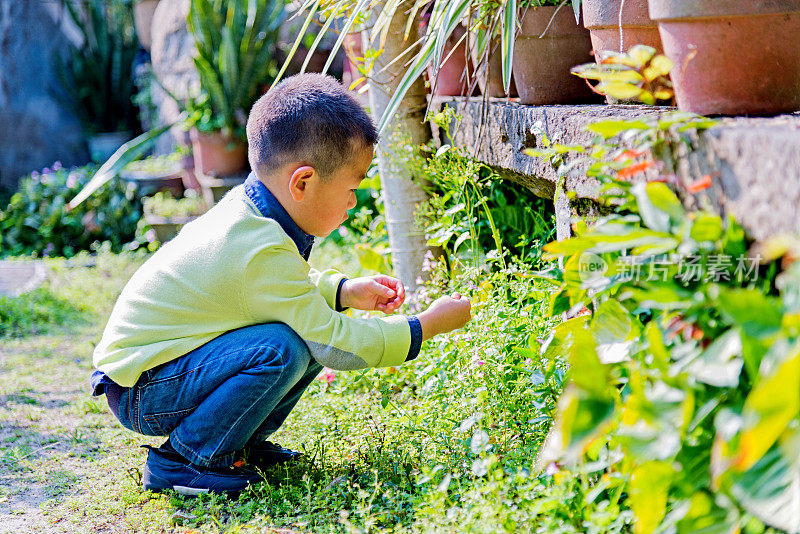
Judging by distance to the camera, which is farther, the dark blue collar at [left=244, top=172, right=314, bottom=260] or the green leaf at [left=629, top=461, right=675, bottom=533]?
the dark blue collar at [left=244, top=172, right=314, bottom=260]

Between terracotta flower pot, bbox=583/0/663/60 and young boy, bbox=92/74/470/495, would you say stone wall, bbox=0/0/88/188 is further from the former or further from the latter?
terracotta flower pot, bbox=583/0/663/60

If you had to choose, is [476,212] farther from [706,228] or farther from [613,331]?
[706,228]

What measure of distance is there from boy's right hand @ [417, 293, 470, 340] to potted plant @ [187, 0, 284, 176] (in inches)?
153

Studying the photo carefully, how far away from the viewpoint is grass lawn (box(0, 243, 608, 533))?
1.54 m

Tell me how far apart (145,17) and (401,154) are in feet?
18.6

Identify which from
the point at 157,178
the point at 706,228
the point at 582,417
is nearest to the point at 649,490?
the point at 582,417

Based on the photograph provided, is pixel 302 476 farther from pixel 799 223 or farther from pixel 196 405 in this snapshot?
pixel 799 223

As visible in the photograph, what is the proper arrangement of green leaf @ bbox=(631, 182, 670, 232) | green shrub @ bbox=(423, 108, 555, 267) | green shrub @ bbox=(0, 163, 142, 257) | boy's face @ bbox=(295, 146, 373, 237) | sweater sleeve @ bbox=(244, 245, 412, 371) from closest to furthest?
green leaf @ bbox=(631, 182, 670, 232) → sweater sleeve @ bbox=(244, 245, 412, 371) → boy's face @ bbox=(295, 146, 373, 237) → green shrub @ bbox=(423, 108, 555, 267) → green shrub @ bbox=(0, 163, 142, 257)

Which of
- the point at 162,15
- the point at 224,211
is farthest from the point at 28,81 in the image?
the point at 224,211

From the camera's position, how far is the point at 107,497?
1.95 metres

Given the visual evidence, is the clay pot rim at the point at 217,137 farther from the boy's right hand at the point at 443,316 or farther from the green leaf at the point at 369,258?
the boy's right hand at the point at 443,316

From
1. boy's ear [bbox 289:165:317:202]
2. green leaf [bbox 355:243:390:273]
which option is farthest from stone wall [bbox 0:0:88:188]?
boy's ear [bbox 289:165:317:202]

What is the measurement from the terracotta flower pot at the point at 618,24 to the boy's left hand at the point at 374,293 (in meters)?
0.83

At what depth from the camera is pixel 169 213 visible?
18.3 feet
